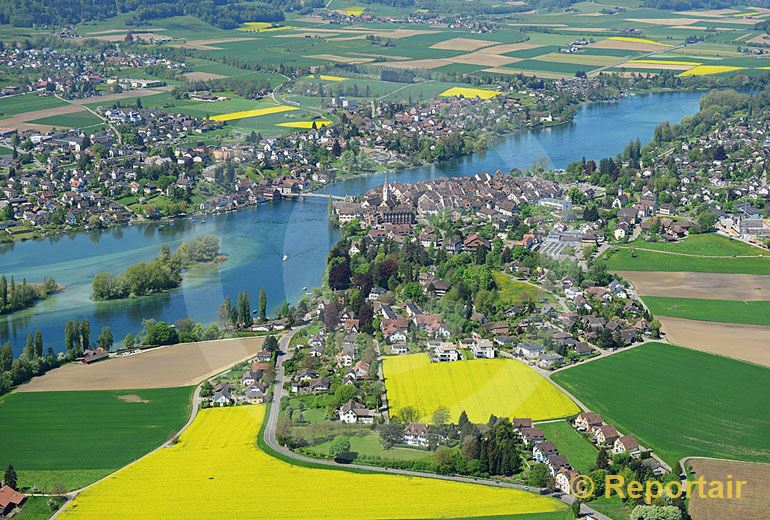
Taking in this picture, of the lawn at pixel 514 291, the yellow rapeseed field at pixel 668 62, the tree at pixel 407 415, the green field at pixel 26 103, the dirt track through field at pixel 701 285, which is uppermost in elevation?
the green field at pixel 26 103

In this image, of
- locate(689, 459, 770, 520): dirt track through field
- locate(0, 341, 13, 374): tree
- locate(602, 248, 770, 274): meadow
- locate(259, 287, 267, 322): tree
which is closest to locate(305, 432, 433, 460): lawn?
locate(689, 459, 770, 520): dirt track through field

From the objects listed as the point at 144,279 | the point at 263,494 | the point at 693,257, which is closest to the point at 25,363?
the point at 144,279

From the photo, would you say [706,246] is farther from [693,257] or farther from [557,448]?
[557,448]

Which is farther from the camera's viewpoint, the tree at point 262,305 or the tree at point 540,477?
the tree at point 262,305

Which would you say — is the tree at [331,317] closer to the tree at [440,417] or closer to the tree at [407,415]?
the tree at [407,415]

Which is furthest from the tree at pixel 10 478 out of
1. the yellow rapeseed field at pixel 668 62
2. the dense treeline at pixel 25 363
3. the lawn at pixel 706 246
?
the yellow rapeseed field at pixel 668 62

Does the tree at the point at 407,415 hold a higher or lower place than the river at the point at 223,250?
higher

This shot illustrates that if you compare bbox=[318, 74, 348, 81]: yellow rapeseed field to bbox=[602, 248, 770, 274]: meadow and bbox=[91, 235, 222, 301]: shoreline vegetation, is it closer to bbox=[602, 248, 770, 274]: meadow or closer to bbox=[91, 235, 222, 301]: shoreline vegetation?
bbox=[91, 235, 222, 301]: shoreline vegetation
